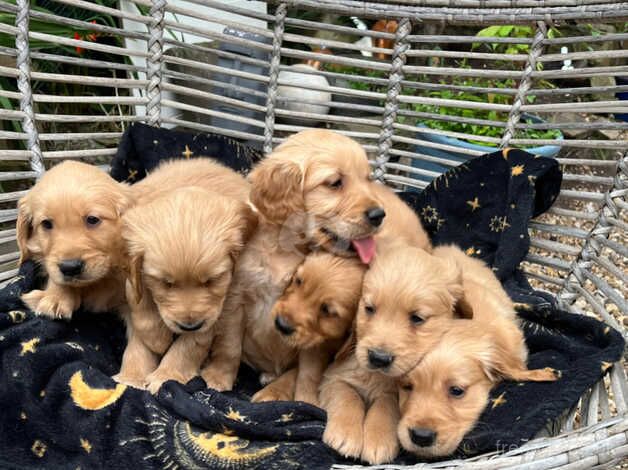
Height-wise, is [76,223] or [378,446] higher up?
[76,223]

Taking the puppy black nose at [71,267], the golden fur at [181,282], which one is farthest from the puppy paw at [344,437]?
the puppy black nose at [71,267]

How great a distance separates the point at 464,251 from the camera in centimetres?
342

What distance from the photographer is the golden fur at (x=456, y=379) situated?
2064 mm

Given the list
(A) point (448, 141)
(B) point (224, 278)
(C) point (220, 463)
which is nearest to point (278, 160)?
(B) point (224, 278)

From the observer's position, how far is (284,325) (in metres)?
2.29

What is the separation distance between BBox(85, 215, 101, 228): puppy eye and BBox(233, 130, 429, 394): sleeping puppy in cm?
64

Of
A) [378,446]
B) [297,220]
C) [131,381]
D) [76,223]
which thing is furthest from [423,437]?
[76,223]

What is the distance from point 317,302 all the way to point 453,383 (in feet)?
1.97

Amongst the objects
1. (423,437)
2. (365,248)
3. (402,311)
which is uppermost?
(365,248)

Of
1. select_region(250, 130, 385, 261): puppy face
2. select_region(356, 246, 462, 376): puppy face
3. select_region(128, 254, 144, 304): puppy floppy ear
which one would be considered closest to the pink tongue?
select_region(250, 130, 385, 261): puppy face

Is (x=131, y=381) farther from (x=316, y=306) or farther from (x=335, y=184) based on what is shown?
(x=335, y=184)

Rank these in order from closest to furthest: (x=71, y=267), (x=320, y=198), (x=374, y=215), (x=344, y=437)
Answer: (x=344, y=437) → (x=71, y=267) → (x=374, y=215) → (x=320, y=198)

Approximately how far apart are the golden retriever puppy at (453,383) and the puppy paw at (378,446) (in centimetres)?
6

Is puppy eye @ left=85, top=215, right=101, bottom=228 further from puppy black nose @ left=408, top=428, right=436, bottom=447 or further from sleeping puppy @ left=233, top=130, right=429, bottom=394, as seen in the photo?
puppy black nose @ left=408, top=428, right=436, bottom=447
